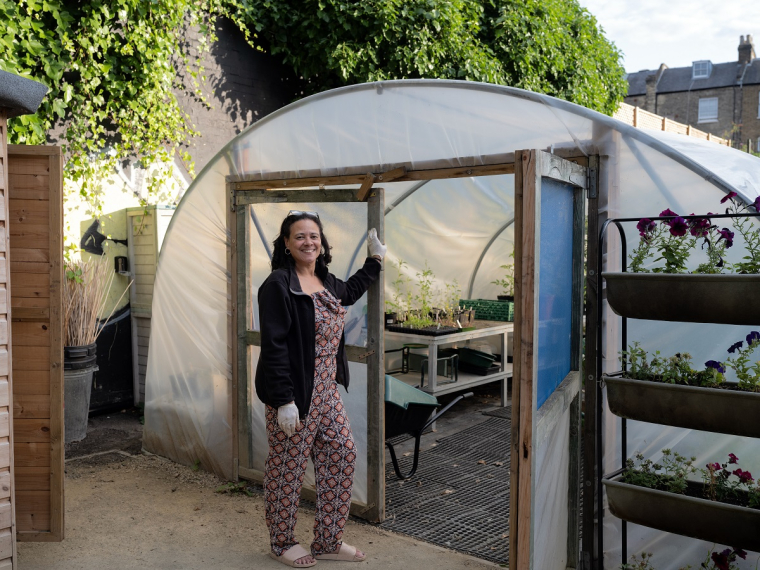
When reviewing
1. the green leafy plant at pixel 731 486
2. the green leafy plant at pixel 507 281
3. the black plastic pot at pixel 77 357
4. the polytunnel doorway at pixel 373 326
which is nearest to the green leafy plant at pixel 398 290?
the green leafy plant at pixel 507 281

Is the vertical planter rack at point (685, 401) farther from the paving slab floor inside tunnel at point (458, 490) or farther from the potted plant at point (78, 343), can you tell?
the potted plant at point (78, 343)

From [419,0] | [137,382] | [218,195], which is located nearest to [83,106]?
[218,195]

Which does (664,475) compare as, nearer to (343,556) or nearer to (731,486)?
(731,486)

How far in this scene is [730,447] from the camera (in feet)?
10.8

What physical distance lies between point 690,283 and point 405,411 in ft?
7.87

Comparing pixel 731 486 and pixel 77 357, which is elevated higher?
pixel 77 357

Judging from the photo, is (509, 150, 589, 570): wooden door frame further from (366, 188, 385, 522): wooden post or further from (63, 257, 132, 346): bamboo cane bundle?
(63, 257, 132, 346): bamboo cane bundle

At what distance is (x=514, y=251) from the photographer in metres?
3.02

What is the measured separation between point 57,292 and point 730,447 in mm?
3438

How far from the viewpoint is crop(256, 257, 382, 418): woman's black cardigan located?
11.6ft

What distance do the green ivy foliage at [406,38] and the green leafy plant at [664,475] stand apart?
226 inches

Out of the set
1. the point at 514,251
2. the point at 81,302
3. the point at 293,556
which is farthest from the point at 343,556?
the point at 81,302

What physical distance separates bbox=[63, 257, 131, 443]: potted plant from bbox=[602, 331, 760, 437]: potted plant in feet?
15.0

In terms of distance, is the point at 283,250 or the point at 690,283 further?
the point at 283,250
